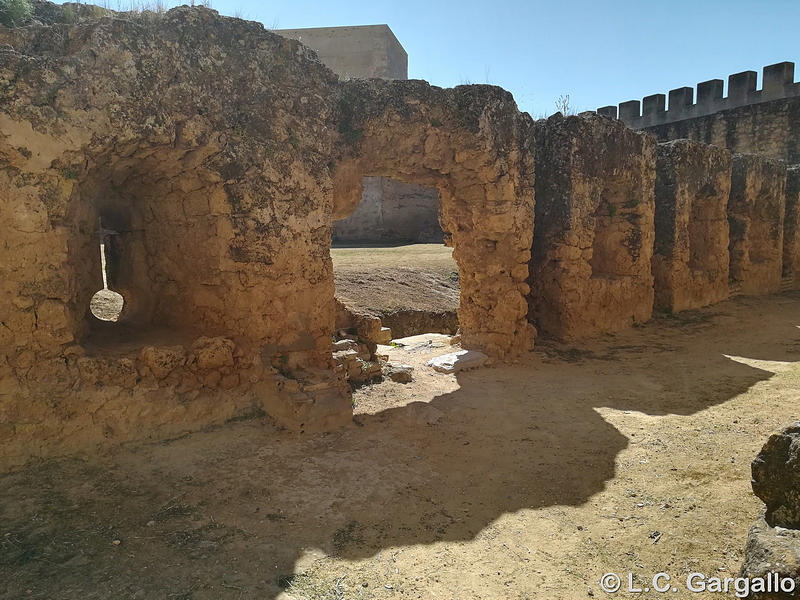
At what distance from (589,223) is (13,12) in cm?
666

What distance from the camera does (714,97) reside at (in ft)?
60.5

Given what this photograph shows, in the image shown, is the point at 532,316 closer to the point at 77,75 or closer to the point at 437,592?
the point at 437,592

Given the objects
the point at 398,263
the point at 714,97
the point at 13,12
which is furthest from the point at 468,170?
the point at 714,97

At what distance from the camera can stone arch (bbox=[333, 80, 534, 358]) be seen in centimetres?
579

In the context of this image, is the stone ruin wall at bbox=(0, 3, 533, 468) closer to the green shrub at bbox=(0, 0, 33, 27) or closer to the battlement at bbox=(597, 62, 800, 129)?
the green shrub at bbox=(0, 0, 33, 27)

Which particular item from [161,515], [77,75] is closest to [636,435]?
[161,515]

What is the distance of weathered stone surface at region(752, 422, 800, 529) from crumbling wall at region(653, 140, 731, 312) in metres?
7.03

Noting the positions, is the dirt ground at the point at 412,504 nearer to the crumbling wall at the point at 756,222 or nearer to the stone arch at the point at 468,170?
the stone arch at the point at 468,170

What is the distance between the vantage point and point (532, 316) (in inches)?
313

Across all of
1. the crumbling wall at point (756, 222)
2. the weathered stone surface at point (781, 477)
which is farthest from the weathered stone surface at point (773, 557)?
the crumbling wall at point (756, 222)

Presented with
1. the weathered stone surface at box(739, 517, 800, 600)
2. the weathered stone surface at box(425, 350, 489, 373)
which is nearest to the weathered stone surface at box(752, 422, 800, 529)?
the weathered stone surface at box(739, 517, 800, 600)

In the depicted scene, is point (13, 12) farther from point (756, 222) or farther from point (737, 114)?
point (737, 114)

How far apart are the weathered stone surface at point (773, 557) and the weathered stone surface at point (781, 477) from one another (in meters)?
0.13

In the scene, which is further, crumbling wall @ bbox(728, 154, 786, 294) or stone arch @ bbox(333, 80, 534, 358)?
crumbling wall @ bbox(728, 154, 786, 294)
